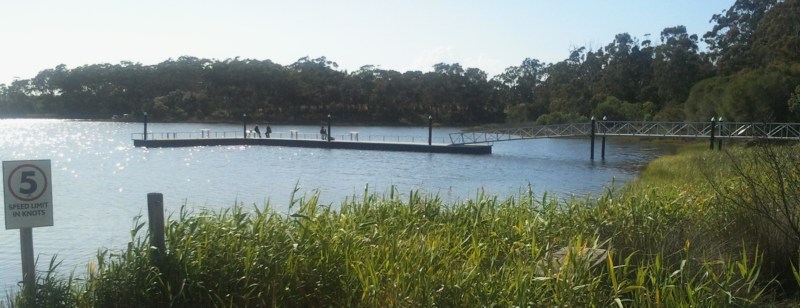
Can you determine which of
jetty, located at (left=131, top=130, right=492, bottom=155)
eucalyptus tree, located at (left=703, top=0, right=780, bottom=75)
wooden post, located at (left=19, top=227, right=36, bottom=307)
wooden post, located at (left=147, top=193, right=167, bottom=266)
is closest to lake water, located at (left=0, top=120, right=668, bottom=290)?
jetty, located at (left=131, top=130, right=492, bottom=155)

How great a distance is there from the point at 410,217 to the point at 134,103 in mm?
93250

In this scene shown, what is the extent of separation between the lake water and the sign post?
412 cm

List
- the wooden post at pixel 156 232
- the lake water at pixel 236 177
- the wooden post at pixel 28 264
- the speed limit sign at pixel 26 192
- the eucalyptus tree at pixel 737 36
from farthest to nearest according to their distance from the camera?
the eucalyptus tree at pixel 737 36
the lake water at pixel 236 177
the wooden post at pixel 156 232
the wooden post at pixel 28 264
the speed limit sign at pixel 26 192

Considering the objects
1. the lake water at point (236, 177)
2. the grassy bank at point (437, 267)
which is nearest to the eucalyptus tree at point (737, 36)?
the lake water at point (236, 177)

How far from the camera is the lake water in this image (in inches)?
630

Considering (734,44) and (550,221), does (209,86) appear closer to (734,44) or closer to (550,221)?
(734,44)

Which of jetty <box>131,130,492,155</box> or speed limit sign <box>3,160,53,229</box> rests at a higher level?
speed limit sign <box>3,160,53,229</box>

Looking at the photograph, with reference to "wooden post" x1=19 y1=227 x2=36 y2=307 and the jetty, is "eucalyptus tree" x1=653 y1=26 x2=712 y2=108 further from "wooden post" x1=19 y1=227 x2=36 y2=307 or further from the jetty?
"wooden post" x1=19 y1=227 x2=36 y2=307

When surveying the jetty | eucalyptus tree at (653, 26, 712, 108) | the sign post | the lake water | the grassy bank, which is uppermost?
eucalyptus tree at (653, 26, 712, 108)

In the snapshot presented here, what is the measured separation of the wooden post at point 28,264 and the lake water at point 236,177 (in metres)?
3.79

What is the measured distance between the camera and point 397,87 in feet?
329

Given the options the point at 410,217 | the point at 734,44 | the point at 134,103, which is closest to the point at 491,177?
the point at 410,217

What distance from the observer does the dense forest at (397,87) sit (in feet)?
261

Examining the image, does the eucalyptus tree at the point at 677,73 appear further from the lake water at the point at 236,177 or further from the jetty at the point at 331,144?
the jetty at the point at 331,144
